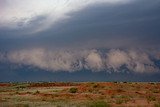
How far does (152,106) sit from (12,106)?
787 inches

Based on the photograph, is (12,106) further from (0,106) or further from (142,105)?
(142,105)

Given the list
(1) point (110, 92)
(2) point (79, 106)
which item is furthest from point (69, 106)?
(1) point (110, 92)

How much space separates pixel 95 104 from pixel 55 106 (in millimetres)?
5667

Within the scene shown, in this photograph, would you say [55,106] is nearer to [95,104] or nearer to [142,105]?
[95,104]

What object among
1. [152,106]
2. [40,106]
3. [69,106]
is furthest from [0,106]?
[152,106]

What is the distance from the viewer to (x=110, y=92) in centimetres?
7962

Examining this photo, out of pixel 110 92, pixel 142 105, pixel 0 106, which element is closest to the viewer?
pixel 0 106

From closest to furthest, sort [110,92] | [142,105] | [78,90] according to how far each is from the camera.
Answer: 1. [142,105]
2. [110,92]
3. [78,90]

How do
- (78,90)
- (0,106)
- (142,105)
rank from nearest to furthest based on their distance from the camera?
(0,106)
(142,105)
(78,90)

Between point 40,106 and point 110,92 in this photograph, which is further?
point 110,92

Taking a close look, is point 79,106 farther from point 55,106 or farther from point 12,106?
point 12,106

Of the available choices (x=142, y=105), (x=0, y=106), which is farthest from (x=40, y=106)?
(x=142, y=105)

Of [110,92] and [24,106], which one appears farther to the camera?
[110,92]

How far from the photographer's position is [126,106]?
50312mm
